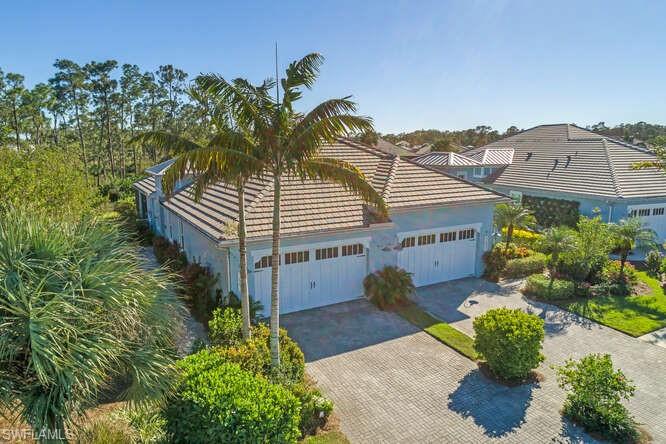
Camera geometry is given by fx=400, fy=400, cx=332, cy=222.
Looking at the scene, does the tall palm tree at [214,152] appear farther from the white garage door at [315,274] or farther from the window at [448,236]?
the window at [448,236]

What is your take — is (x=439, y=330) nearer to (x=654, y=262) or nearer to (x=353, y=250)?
(x=353, y=250)

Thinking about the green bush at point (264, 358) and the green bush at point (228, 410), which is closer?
the green bush at point (228, 410)

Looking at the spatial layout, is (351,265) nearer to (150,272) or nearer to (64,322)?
(150,272)

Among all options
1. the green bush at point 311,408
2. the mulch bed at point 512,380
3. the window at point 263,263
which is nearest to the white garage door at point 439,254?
the window at point 263,263

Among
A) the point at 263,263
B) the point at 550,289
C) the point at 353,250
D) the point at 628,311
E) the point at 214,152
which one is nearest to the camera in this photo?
the point at 214,152

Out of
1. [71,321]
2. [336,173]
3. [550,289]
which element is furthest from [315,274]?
[550,289]

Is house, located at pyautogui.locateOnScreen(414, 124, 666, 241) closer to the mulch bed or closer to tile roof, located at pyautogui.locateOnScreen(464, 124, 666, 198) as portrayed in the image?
tile roof, located at pyautogui.locateOnScreen(464, 124, 666, 198)
